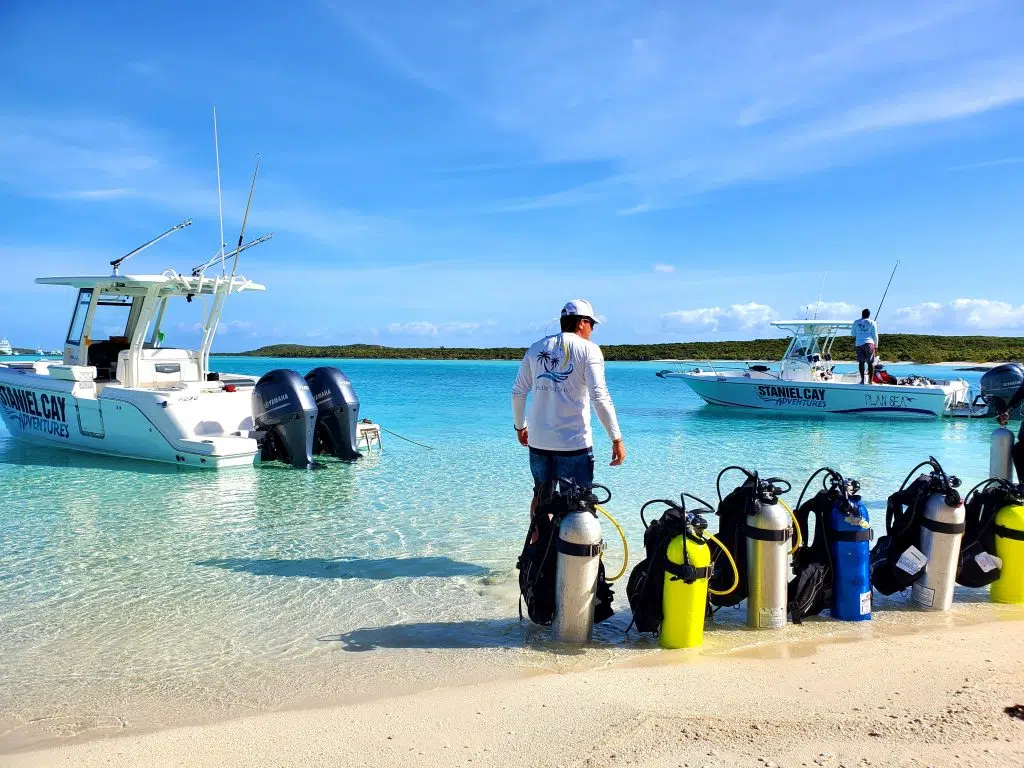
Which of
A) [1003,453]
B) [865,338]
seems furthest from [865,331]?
[1003,453]

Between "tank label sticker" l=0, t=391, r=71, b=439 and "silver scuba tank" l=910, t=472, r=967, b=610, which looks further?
"tank label sticker" l=0, t=391, r=71, b=439

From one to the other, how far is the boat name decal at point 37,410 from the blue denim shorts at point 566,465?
8.86 meters

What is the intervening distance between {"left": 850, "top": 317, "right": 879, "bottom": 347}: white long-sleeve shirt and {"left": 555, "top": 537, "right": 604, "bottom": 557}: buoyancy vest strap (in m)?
15.8

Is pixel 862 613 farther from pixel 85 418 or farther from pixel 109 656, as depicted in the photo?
pixel 85 418

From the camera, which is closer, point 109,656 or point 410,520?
point 109,656

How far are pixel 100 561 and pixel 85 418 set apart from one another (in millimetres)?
5768

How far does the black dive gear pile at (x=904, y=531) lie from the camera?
4.36 m

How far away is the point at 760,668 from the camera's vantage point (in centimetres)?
355

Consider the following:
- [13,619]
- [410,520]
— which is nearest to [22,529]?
[13,619]

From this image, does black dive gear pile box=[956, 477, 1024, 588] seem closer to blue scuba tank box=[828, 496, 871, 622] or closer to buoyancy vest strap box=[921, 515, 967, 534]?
buoyancy vest strap box=[921, 515, 967, 534]

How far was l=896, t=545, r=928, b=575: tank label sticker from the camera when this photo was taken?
14.3 ft

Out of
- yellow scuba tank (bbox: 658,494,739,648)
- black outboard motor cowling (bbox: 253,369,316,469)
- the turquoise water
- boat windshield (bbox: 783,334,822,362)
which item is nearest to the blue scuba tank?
the turquoise water

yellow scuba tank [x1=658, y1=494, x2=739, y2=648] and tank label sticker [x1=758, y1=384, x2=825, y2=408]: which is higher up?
tank label sticker [x1=758, y1=384, x2=825, y2=408]

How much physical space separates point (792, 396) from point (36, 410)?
1635 cm
